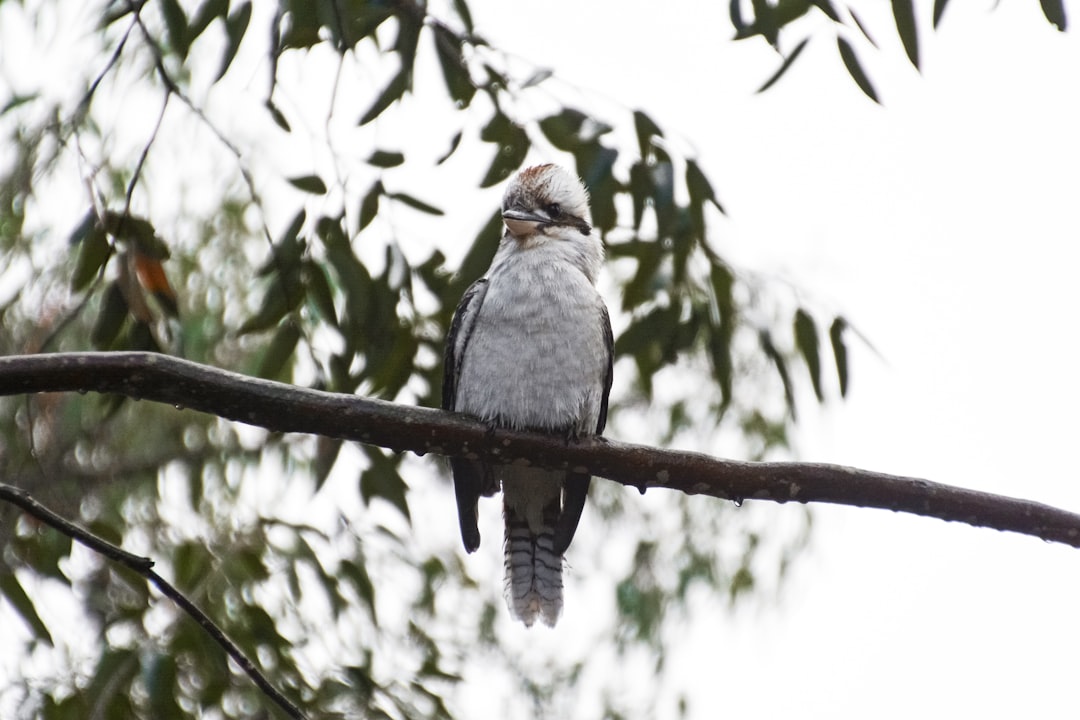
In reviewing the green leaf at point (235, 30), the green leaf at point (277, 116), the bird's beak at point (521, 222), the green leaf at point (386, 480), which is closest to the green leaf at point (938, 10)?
the bird's beak at point (521, 222)

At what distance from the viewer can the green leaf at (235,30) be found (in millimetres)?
2492

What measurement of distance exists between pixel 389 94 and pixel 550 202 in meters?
0.47

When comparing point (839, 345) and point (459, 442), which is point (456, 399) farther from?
point (839, 345)

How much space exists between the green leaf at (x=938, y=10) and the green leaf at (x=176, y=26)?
142 centimetres

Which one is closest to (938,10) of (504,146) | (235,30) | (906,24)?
(906,24)

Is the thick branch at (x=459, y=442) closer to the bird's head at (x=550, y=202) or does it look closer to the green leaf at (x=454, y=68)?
the bird's head at (x=550, y=202)

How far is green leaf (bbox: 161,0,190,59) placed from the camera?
247 centimetres

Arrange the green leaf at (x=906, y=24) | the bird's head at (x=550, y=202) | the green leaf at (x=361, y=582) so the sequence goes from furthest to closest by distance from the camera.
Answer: the green leaf at (x=361, y=582)
the bird's head at (x=550, y=202)
the green leaf at (x=906, y=24)

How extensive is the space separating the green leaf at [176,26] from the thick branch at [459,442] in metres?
1.03

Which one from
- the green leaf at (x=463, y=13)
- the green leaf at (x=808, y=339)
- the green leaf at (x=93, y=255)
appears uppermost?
the green leaf at (x=463, y=13)

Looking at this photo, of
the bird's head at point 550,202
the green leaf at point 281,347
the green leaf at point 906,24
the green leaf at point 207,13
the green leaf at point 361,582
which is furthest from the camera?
the green leaf at point 361,582

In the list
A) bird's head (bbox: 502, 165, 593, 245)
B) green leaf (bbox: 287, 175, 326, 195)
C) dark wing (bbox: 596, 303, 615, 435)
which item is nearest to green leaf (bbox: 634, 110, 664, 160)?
bird's head (bbox: 502, 165, 593, 245)

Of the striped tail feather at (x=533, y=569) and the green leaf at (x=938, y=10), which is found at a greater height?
the green leaf at (x=938, y=10)

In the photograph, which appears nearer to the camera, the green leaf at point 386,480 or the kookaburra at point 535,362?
the kookaburra at point 535,362
